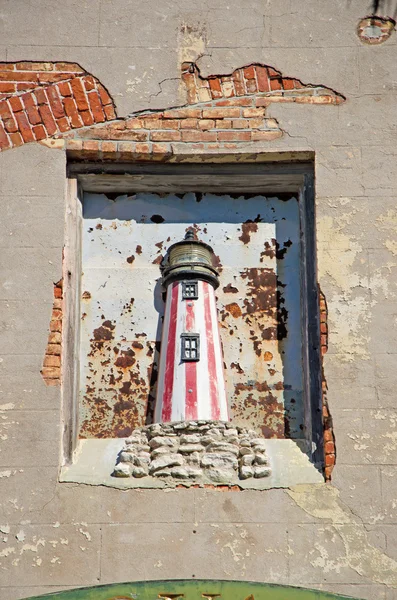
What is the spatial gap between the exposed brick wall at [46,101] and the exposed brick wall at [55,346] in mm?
1004

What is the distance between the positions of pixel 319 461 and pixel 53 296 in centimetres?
177

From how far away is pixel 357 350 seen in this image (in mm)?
6449

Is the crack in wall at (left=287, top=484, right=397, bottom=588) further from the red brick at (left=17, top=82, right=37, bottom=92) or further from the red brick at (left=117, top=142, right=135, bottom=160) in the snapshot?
the red brick at (left=17, top=82, right=37, bottom=92)

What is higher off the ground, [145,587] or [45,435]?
[45,435]

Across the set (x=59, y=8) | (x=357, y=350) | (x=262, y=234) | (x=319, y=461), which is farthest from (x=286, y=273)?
(x=59, y=8)

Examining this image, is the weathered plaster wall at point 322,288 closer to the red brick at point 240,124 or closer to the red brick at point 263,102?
the red brick at point 263,102

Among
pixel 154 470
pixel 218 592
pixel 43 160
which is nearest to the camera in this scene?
pixel 218 592

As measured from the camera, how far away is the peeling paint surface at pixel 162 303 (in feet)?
22.2

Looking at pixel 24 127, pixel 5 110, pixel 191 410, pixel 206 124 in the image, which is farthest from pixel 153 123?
pixel 191 410

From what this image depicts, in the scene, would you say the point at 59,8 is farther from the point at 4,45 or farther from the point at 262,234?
the point at 262,234

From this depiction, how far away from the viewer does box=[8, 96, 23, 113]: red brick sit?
6.94 meters

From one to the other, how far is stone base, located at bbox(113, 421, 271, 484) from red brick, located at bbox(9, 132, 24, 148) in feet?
6.27

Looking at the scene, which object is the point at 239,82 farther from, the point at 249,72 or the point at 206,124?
the point at 206,124

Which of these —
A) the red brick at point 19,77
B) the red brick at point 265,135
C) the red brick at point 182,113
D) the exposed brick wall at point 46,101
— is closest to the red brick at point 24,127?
the exposed brick wall at point 46,101
